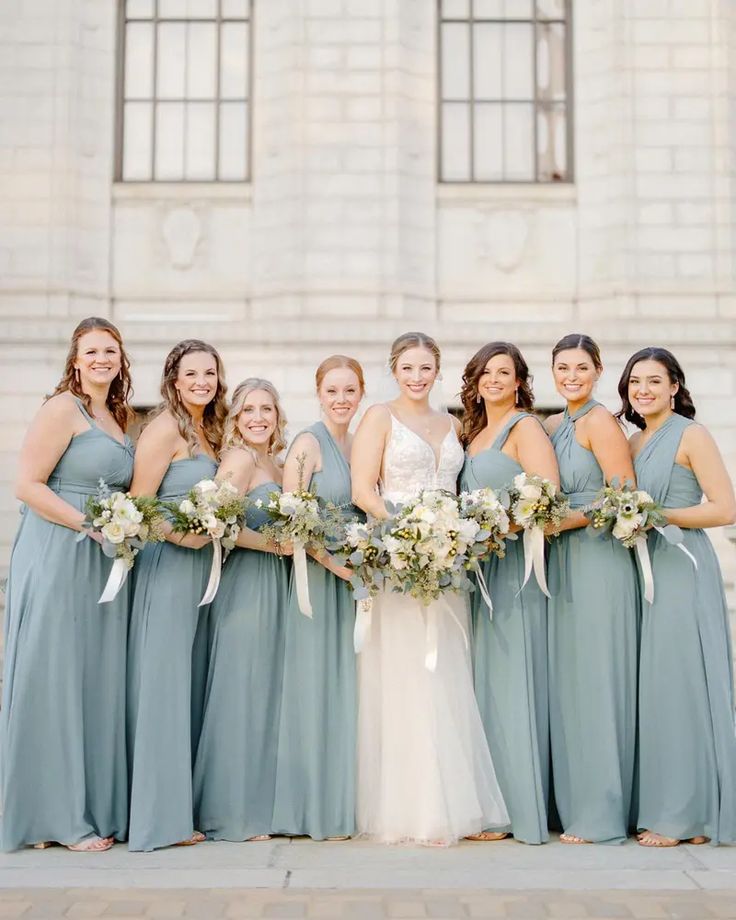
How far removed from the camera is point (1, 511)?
36.7 ft

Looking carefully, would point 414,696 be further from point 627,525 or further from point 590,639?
point 627,525

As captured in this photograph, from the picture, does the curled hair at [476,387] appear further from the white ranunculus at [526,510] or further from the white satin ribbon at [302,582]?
the white satin ribbon at [302,582]

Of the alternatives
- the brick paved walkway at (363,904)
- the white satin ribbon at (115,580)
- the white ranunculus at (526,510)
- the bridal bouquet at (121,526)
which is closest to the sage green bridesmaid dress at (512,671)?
the white ranunculus at (526,510)

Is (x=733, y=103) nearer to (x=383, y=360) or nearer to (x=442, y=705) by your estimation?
(x=383, y=360)

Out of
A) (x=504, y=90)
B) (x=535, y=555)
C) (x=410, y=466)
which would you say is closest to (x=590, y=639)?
(x=535, y=555)

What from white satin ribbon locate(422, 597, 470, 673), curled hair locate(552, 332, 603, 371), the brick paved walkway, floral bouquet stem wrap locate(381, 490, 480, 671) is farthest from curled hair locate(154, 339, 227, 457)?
the brick paved walkway

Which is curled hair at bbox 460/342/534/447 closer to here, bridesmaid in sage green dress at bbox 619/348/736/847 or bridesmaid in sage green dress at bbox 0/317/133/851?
bridesmaid in sage green dress at bbox 619/348/736/847

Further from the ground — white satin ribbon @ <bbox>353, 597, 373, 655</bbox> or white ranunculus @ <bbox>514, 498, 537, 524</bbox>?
white ranunculus @ <bbox>514, 498, 537, 524</bbox>

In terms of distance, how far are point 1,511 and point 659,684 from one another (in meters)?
7.52

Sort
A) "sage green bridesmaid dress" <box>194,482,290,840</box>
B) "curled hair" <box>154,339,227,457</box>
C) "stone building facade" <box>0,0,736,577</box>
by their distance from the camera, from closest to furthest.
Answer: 1. "sage green bridesmaid dress" <box>194,482,290,840</box>
2. "curled hair" <box>154,339,227,457</box>
3. "stone building facade" <box>0,0,736,577</box>

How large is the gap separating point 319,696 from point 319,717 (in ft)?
0.33

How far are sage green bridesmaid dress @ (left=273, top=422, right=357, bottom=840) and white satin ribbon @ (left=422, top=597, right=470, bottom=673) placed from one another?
0.39m

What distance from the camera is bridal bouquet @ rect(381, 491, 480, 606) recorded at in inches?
209

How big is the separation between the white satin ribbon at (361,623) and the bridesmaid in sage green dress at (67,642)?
1133mm
